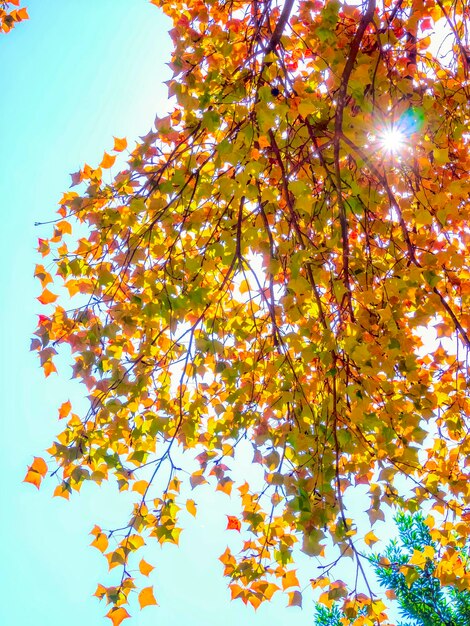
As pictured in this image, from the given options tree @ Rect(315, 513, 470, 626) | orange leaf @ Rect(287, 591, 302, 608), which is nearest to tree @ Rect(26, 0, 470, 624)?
orange leaf @ Rect(287, 591, 302, 608)

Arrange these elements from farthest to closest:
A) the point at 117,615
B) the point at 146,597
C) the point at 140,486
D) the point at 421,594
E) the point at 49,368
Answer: the point at 421,594 < the point at 49,368 < the point at 140,486 < the point at 117,615 < the point at 146,597

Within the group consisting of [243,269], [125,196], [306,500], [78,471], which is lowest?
[306,500]

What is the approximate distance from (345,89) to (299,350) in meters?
0.94

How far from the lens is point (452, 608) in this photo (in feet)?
12.8

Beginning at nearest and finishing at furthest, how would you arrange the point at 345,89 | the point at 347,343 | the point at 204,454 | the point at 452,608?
the point at 347,343
the point at 345,89
the point at 204,454
the point at 452,608

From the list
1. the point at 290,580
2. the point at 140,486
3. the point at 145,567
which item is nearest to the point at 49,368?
the point at 140,486

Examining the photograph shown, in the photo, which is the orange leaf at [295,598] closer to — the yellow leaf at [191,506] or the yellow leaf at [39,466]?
the yellow leaf at [191,506]

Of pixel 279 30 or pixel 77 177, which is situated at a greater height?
pixel 279 30

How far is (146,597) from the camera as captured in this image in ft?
6.11

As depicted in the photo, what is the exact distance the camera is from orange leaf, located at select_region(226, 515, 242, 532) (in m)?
2.20

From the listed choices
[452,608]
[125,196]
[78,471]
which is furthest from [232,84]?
[452,608]

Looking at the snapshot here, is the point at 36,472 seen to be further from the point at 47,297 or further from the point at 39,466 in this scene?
the point at 47,297

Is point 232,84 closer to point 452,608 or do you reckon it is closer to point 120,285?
point 120,285

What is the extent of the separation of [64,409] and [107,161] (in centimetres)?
103
